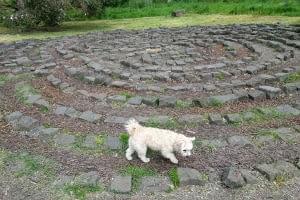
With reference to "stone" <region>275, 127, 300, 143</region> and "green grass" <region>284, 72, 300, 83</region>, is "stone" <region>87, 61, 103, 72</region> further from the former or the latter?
"stone" <region>275, 127, 300, 143</region>

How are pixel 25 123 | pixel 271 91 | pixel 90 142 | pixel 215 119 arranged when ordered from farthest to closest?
pixel 271 91, pixel 25 123, pixel 215 119, pixel 90 142

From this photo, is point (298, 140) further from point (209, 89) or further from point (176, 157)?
Result: point (209, 89)

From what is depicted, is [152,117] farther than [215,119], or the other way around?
[152,117]

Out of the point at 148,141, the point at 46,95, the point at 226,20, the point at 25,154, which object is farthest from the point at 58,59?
the point at 226,20

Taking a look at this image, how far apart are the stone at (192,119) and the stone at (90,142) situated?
1.44 metres

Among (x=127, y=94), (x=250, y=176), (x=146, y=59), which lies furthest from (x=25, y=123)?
(x=146, y=59)

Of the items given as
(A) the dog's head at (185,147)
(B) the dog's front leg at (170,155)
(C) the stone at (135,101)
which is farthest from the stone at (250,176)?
(C) the stone at (135,101)

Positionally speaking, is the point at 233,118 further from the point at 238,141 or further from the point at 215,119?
the point at 238,141

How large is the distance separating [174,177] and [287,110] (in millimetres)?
2921

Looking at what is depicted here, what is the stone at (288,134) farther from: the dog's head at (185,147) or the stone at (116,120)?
the stone at (116,120)

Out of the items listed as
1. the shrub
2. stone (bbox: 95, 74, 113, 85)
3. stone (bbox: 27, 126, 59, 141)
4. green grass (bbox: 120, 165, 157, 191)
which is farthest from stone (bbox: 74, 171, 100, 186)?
the shrub

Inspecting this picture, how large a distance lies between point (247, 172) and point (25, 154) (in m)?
3.15

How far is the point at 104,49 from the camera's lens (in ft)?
41.3

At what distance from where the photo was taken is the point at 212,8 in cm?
2211
